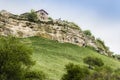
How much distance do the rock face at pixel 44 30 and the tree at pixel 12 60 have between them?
53.4 m

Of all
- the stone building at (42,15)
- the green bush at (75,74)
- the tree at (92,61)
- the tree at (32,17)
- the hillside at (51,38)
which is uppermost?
the stone building at (42,15)

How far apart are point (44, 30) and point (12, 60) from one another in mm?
69299

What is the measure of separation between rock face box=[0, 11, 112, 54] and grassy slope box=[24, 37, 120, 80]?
3880mm

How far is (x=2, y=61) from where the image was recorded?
65250 millimetres

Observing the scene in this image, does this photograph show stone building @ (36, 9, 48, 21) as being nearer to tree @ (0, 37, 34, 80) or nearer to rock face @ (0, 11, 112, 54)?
rock face @ (0, 11, 112, 54)

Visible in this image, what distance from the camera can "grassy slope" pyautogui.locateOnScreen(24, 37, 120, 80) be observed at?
92.1 m

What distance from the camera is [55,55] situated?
113 m

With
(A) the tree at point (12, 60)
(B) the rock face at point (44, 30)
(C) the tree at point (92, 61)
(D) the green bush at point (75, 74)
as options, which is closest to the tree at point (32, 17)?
(B) the rock face at point (44, 30)

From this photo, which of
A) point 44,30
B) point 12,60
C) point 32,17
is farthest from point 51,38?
point 12,60

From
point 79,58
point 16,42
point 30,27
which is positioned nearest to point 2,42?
point 16,42

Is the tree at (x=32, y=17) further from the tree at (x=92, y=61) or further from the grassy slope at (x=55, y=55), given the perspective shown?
the tree at (x=92, y=61)

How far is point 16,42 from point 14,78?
8.05 m

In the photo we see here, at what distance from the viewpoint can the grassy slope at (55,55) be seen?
302ft

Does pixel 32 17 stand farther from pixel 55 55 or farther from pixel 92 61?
pixel 92 61
